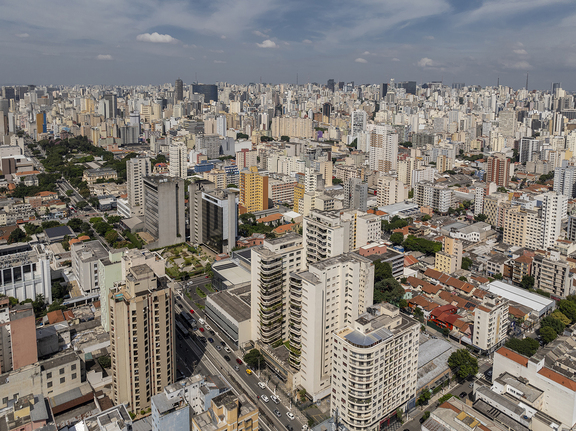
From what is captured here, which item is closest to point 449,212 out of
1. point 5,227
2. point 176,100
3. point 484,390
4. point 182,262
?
point 182,262

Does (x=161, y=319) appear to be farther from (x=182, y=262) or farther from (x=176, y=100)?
(x=176, y=100)

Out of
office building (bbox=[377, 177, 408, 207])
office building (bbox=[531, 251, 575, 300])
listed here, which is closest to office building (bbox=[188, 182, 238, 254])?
office building (bbox=[377, 177, 408, 207])

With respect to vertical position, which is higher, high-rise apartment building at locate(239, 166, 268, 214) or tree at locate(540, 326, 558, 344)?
high-rise apartment building at locate(239, 166, 268, 214)

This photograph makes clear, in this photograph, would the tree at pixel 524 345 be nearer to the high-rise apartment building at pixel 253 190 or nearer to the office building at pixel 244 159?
the high-rise apartment building at pixel 253 190

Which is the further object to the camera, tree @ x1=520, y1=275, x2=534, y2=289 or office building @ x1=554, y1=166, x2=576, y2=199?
office building @ x1=554, y1=166, x2=576, y2=199

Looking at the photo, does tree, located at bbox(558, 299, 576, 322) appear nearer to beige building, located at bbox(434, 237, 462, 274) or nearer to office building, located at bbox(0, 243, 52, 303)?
beige building, located at bbox(434, 237, 462, 274)

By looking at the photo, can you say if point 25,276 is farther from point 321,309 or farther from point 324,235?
point 321,309

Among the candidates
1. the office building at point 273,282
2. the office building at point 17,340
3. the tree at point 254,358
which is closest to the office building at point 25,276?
the office building at point 17,340
